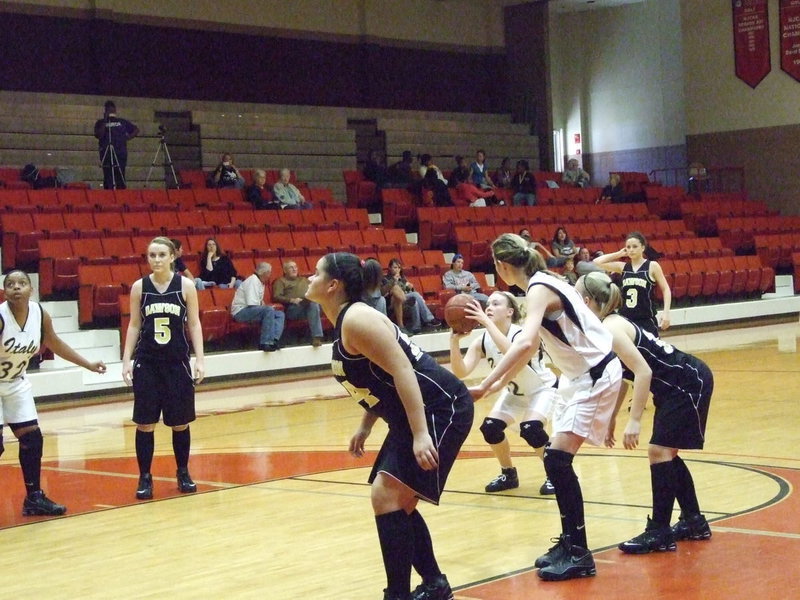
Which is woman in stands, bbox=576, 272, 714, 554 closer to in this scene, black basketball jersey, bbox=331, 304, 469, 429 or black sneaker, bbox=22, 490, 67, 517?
black basketball jersey, bbox=331, 304, 469, 429

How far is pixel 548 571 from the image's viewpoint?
452 centimetres

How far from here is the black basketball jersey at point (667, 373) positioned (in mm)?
5023

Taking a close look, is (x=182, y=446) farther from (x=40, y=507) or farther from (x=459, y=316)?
(x=459, y=316)

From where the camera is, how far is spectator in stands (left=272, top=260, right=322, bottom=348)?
46.9 ft

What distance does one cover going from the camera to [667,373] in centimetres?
503

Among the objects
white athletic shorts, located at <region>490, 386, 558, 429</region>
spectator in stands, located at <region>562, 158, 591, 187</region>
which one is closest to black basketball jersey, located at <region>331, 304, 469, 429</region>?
white athletic shorts, located at <region>490, 386, 558, 429</region>

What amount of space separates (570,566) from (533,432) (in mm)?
2035

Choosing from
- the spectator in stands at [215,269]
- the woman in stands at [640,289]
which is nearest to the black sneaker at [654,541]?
the woman in stands at [640,289]

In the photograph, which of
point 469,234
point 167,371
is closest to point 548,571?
point 167,371

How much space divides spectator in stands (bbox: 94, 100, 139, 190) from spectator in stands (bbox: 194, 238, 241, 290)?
9.36 feet

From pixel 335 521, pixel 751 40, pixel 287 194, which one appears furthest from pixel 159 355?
pixel 751 40

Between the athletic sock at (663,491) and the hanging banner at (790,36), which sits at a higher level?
the hanging banner at (790,36)

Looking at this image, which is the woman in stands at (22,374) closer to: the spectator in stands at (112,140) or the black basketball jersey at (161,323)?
the black basketball jersey at (161,323)

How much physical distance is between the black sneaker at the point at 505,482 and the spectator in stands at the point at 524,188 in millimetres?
14490
